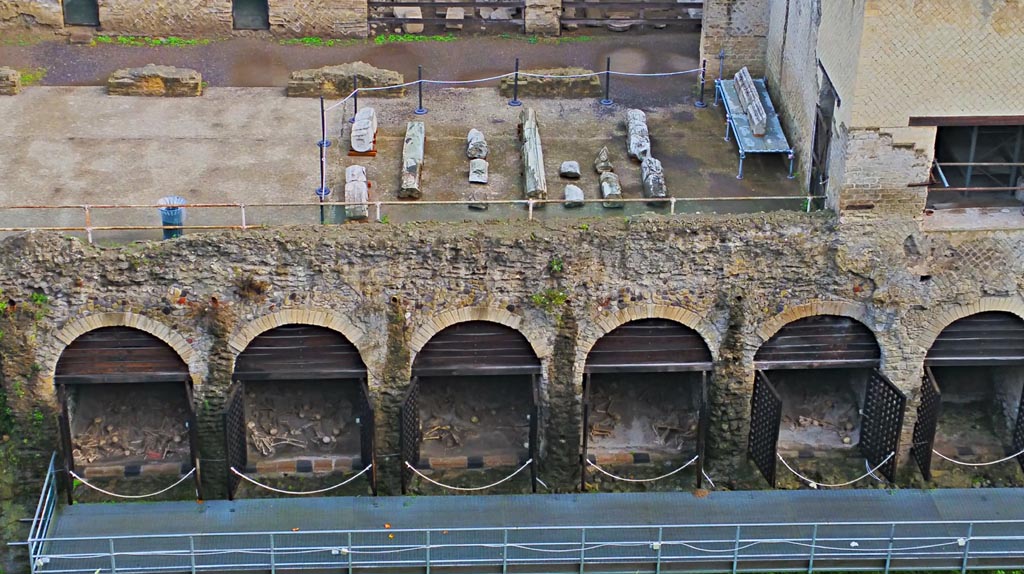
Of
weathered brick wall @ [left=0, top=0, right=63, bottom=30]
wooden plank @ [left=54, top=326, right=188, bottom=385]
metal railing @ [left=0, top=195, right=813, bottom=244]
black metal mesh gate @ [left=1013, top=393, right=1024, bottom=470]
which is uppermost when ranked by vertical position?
weathered brick wall @ [left=0, top=0, right=63, bottom=30]

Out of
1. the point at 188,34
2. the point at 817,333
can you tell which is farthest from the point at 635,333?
the point at 188,34

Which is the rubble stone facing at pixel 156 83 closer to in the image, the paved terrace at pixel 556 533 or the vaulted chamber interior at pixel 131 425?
the vaulted chamber interior at pixel 131 425

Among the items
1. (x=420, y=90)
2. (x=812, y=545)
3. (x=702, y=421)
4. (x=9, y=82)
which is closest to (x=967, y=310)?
(x=702, y=421)

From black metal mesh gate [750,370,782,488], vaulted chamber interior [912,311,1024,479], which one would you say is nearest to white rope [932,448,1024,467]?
vaulted chamber interior [912,311,1024,479]

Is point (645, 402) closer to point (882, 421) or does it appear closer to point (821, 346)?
point (821, 346)

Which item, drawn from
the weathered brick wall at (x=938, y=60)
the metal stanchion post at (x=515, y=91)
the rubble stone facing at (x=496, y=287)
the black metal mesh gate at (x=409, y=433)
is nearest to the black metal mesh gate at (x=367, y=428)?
the rubble stone facing at (x=496, y=287)

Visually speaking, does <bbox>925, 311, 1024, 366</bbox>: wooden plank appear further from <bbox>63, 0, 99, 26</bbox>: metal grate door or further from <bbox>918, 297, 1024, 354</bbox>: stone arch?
<bbox>63, 0, 99, 26</bbox>: metal grate door

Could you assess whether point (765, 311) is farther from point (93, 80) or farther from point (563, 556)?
point (93, 80)
